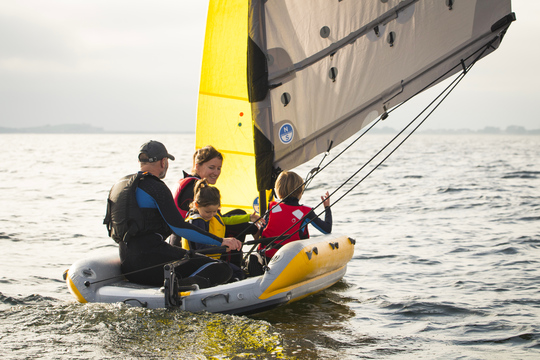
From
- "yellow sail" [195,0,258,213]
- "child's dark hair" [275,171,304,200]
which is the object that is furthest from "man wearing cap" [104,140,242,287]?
"yellow sail" [195,0,258,213]

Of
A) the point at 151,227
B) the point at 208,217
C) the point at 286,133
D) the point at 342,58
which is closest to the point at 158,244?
the point at 151,227

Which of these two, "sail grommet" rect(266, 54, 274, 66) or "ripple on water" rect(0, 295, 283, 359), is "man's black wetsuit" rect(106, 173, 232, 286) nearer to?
"ripple on water" rect(0, 295, 283, 359)

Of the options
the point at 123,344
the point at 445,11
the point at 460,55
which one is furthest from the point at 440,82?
the point at 123,344

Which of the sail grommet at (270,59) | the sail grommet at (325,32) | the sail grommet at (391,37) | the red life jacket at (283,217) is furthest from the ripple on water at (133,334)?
the sail grommet at (391,37)

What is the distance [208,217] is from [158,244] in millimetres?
477

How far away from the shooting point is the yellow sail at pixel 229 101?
6.08 m

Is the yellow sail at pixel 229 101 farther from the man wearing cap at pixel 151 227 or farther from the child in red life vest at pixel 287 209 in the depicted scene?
the man wearing cap at pixel 151 227

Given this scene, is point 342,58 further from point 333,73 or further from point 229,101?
point 229,101

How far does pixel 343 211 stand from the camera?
13039 mm

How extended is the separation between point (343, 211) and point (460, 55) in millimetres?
8396

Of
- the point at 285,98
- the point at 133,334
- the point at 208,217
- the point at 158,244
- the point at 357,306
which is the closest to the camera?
the point at 133,334

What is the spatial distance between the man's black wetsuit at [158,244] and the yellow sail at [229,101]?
1726mm

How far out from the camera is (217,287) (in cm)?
464

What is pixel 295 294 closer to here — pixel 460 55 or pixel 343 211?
pixel 460 55
